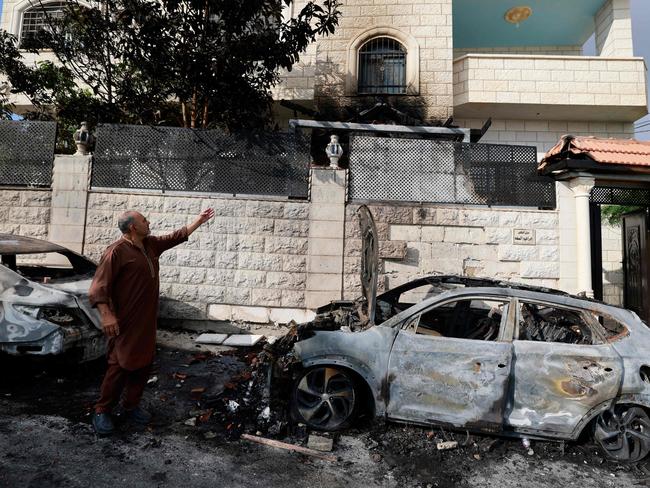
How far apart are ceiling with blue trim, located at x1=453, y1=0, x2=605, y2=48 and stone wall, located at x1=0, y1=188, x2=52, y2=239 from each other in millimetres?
11488

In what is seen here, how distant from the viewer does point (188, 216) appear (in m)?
6.47

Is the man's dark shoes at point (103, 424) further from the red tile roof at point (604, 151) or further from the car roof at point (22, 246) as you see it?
the red tile roof at point (604, 151)

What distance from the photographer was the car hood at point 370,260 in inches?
140

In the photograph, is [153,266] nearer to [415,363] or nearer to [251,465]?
[251,465]

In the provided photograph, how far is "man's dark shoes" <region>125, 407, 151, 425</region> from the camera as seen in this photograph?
3387 mm

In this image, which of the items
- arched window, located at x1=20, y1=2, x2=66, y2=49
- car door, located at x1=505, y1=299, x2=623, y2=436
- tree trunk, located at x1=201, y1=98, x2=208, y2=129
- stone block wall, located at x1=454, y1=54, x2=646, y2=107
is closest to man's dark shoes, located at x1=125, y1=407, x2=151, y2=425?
car door, located at x1=505, y1=299, x2=623, y2=436

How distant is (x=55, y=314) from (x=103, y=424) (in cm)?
141

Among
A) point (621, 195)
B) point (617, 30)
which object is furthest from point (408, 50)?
point (621, 195)

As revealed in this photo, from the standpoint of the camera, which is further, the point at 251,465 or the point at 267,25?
the point at 267,25

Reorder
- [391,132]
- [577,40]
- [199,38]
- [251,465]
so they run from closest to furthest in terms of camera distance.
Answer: [251,465]
[199,38]
[391,132]
[577,40]

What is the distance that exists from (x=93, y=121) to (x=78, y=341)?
639 centimetres

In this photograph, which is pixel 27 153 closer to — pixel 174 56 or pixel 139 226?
pixel 174 56

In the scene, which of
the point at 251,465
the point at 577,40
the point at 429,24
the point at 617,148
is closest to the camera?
the point at 251,465

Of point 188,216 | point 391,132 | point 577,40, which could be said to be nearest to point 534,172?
point 391,132
